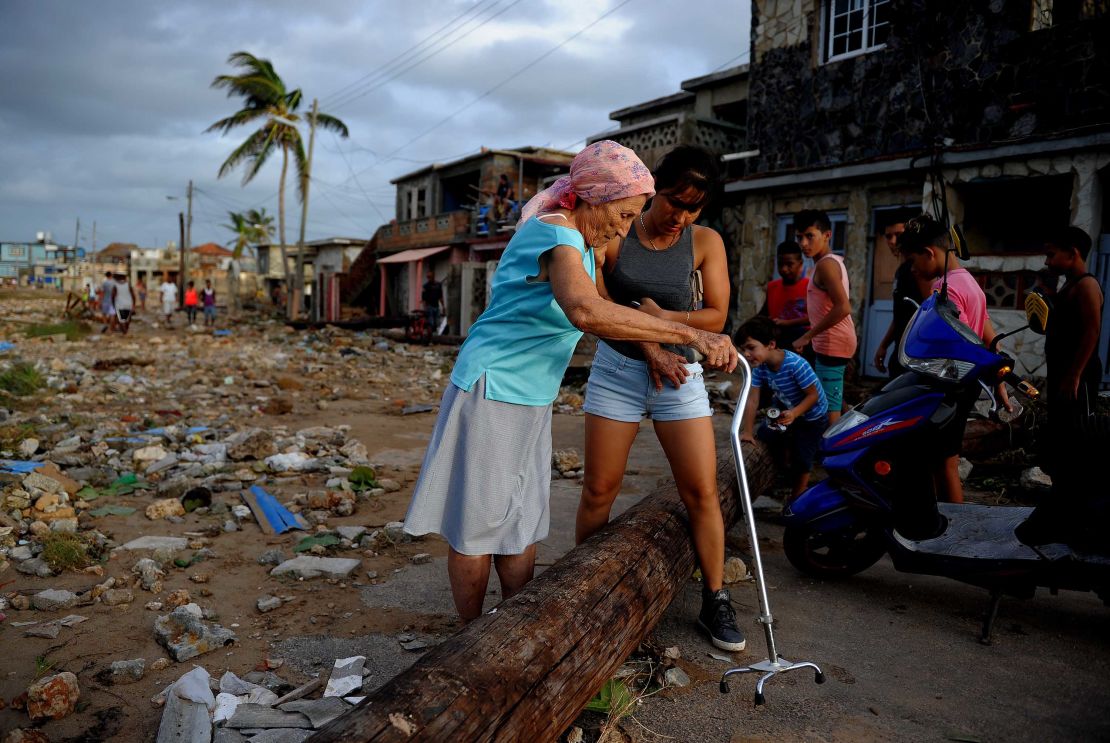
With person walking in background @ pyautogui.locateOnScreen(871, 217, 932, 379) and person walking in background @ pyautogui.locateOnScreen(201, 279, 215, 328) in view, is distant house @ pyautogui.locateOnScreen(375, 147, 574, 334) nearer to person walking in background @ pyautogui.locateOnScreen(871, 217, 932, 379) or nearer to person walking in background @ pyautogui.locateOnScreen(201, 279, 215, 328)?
person walking in background @ pyautogui.locateOnScreen(201, 279, 215, 328)

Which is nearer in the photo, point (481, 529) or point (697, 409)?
point (481, 529)

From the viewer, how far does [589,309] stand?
204cm

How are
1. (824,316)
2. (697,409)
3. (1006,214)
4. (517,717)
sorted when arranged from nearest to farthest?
1. (517,717)
2. (697,409)
3. (824,316)
4. (1006,214)

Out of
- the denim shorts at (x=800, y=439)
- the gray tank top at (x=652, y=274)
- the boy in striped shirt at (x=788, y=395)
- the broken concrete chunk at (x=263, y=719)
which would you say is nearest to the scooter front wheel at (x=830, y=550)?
the boy in striped shirt at (x=788, y=395)

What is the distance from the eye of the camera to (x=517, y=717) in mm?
1791

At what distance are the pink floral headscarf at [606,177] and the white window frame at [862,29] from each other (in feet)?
31.7

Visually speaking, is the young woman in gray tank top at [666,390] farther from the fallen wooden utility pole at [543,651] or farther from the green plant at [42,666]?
the green plant at [42,666]

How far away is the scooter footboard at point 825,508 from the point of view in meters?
3.35

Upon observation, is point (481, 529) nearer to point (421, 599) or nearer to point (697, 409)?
point (697, 409)

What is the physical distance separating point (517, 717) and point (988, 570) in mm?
2130

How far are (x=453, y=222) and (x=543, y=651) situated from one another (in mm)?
24524

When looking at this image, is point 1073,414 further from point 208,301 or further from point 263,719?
point 208,301

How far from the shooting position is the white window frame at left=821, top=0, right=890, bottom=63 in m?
10.4

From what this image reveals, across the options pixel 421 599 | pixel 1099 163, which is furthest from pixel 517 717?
pixel 1099 163
